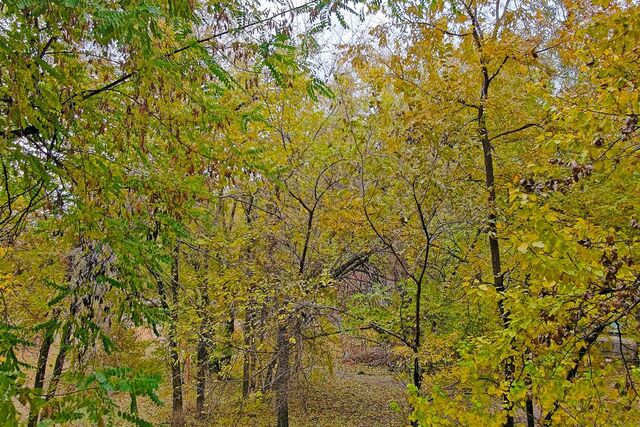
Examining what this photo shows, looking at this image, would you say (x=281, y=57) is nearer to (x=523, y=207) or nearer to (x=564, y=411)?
(x=523, y=207)

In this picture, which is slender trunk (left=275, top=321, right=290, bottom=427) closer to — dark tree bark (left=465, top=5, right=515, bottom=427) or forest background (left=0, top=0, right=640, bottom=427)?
forest background (left=0, top=0, right=640, bottom=427)

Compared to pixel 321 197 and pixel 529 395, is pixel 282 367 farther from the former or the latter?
pixel 529 395

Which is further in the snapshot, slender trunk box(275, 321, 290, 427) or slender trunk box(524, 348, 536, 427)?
slender trunk box(275, 321, 290, 427)

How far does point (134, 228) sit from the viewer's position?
315 cm

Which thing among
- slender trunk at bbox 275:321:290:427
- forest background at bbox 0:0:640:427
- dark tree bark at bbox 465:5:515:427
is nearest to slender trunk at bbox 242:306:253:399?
forest background at bbox 0:0:640:427

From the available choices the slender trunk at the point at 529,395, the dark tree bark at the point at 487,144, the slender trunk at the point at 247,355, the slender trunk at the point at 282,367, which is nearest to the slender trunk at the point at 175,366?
the slender trunk at the point at 247,355

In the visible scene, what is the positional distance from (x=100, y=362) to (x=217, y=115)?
1773 mm

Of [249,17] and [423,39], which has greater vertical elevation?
[423,39]

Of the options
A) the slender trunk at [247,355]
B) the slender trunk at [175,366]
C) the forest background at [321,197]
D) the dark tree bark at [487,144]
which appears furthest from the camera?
the slender trunk at [175,366]

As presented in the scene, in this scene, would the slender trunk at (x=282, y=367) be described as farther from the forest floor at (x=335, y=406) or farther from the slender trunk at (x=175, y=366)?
the slender trunk at (x=175, y=366)

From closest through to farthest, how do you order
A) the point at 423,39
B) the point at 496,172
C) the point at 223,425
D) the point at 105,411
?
the point at 105,411 < the point at 423,39 < the point at 496,172 < the point at 223,425

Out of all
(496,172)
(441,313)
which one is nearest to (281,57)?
(496,172)

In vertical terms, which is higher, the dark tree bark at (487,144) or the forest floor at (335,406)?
the dark tree bark at (487,144)

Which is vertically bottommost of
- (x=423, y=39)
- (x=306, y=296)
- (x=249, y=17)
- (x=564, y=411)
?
(x=564, y=411)
